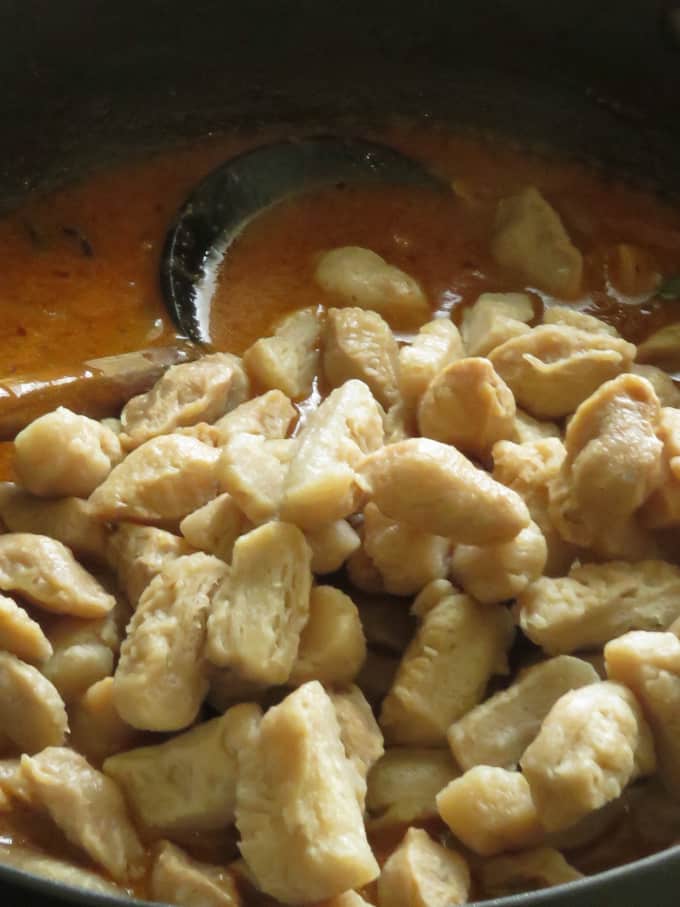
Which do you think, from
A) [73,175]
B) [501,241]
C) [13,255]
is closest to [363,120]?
[501,241]

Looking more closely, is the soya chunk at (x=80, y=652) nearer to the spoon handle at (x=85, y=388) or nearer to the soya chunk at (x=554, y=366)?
the spoon handle at (x=85, y=388)

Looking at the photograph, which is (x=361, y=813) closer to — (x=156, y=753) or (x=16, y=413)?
(x=156, y=753)

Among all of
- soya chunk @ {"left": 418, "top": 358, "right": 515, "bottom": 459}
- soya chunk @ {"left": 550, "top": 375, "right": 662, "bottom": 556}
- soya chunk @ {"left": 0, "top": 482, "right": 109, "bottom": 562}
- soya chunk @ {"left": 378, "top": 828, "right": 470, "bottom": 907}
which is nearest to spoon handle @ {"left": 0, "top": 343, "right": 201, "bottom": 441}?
soya chunk @ {"left": 0, "top": 482, "right": 109, "bottom": 562}

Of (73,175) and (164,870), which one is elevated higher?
(73,175)

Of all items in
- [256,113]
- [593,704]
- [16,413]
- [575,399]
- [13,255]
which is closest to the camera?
[593,704]

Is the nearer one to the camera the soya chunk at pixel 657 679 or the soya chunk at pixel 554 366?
the soya chunk at pixel 657 679

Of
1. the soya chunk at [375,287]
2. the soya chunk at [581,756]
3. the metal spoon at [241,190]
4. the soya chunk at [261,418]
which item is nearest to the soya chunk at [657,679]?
the soya chunk at [581,756]

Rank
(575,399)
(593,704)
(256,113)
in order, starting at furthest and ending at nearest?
(256,113)
(575,399)
(593,704)
